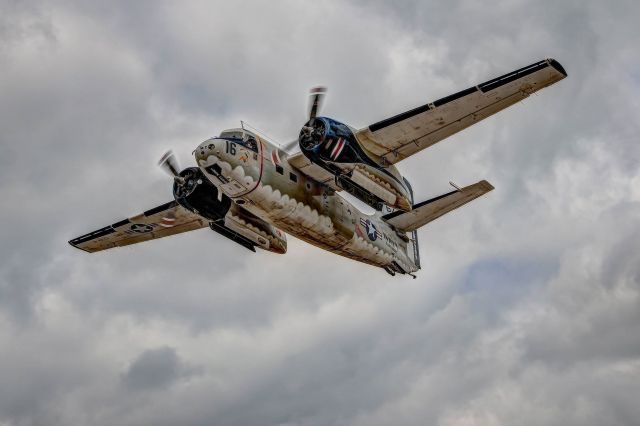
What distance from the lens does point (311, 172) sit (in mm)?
33562

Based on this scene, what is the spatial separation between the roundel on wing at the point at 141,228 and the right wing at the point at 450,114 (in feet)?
42.3

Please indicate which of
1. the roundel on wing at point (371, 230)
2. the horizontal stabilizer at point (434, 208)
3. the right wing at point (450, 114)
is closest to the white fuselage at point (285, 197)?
the roundel on wing at point (371, 230)

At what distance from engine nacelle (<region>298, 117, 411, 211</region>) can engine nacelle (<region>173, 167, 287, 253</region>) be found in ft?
15.3

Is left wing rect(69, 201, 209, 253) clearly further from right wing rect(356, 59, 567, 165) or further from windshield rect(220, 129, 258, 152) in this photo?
right wing rect(356, 59, 567, 165)

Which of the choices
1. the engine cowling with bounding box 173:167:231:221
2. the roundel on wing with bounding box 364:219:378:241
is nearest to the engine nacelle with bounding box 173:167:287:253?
the engine cowling with bounding box 173:167:231:221

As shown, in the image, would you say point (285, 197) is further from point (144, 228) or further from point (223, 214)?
point (144, 228)

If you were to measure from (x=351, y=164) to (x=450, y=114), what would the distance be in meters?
4.25

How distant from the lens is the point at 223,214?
112 feet

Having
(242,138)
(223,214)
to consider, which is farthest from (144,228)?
(242,138)

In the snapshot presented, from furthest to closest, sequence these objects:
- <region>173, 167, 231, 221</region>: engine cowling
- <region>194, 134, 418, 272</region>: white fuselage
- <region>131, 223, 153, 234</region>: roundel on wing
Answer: <region>131, 223, 153, 234</region>: roundel on wing
<region>173, 167, 231, 221</region>: engine cowling
<region>194, 134, 418, 272</region>: white fuselage

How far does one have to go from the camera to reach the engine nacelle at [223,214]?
3334 centimetres

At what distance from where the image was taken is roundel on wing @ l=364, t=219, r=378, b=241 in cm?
3710

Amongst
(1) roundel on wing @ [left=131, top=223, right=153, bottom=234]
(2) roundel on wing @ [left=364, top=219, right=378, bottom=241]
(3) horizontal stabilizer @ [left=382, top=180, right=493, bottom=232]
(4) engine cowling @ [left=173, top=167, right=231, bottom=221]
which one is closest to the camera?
(4) engine cowling @ [left=173, top=167, right=231, bottom=221]

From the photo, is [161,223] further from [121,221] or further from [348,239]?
[348,239]
